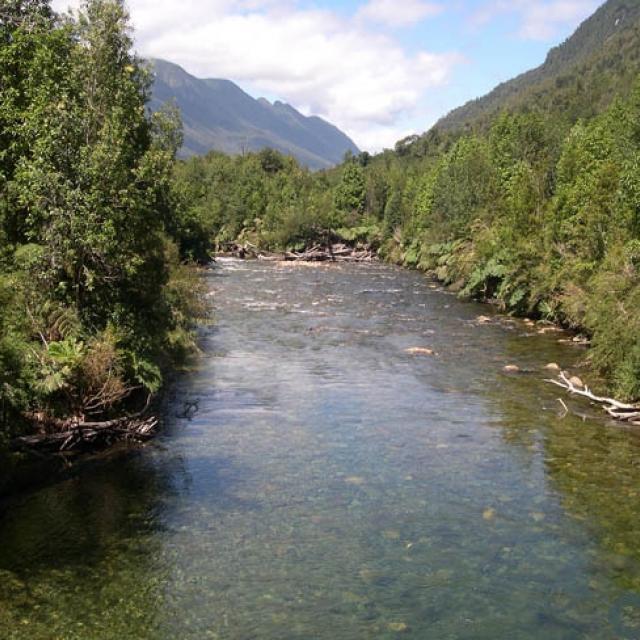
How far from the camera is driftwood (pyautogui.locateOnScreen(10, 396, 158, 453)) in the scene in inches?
792

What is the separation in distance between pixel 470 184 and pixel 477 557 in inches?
2894

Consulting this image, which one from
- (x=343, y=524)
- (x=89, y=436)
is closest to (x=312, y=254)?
(x=89, y=436)

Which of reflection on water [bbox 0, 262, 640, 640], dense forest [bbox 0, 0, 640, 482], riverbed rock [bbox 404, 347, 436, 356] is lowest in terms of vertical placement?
reflection on water [bbox 0, 262, 640, 640]

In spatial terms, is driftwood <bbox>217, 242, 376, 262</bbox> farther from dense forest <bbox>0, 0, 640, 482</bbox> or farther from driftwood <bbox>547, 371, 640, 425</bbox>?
driftwood <bbox>547, 371, 640, 425</bbox>

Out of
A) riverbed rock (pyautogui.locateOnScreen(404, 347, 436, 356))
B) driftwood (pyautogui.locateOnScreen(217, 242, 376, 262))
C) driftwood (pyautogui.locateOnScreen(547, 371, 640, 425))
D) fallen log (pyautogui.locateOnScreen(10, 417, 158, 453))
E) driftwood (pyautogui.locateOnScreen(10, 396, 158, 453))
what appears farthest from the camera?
driftwood (pyautogui.locateOnScreen(217, 242, 376, 262))

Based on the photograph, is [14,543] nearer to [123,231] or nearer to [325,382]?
[123,231]

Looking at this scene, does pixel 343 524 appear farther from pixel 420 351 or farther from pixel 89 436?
pixel 420 351

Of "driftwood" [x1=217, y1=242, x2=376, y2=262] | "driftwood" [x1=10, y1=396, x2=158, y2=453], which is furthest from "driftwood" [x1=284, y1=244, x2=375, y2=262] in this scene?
"driftwood" [x1=10, y1=396, x2=158, y2=453]

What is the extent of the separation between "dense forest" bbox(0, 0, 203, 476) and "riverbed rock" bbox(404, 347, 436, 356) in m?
17.6

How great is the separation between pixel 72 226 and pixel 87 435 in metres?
6.42

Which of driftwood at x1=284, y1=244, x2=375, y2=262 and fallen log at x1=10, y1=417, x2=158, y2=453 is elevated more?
driftwood at x1=284, y1=244, x2=375, y2=262

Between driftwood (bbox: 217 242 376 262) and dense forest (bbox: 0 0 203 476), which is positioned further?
driftwood (bbox: 217 242 376 262)

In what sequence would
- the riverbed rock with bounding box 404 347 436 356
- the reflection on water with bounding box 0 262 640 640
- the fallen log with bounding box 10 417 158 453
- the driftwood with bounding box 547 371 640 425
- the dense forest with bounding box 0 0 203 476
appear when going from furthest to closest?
the riverbed rock with bounding box 404 347 436 356 → the driftwood with bounding box 547 371 640 425 → the dense forest with bounding box 0 0 203 476 → the fallen log with bounding box 10 417 158 453 → the reflection on water with bounding box 0 262 640 640

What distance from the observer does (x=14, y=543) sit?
16562 mm
